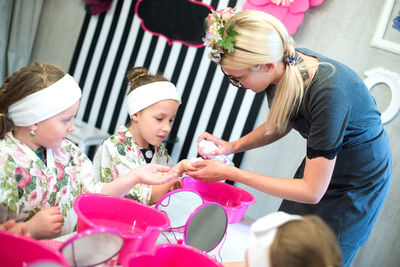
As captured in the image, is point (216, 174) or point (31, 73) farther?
point (216, 174)

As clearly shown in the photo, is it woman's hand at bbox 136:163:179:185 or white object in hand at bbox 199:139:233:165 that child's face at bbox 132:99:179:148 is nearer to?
white object in hand at bbox 199:139:233:165

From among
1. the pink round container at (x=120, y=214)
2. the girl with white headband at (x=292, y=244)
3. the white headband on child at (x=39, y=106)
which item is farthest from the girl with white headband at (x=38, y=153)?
the girl with white headband at (x=292, y=244)

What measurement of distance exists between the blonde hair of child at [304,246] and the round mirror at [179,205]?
593 mm

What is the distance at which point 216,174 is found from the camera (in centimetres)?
151

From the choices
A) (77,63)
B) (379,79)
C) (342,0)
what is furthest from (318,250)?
(77,63)

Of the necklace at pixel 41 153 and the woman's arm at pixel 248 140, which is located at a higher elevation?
the woman's arm at pixel 248 140

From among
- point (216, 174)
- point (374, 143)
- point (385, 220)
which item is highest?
point (374, 143)

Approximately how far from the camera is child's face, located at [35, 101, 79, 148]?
1319 millimetres

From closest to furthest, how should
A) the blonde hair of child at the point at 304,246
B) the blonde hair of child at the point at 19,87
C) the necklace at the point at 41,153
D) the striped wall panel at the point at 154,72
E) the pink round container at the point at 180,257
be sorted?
the blonde hair of child at the point at 304,246 → the pink round container at the point at 180,257 → the blonde hair of child at the point at 19,87 → the necklace at the point at 41,153 → the striped wall panel at the point at 154,72

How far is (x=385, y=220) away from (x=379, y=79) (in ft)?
3.31

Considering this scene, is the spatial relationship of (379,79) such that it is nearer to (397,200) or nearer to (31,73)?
(397,200)

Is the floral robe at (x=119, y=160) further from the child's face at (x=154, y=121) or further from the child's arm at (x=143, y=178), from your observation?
the child's arm at (x=143, y=178)

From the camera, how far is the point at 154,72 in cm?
→ 320

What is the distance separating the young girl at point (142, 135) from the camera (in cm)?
180
